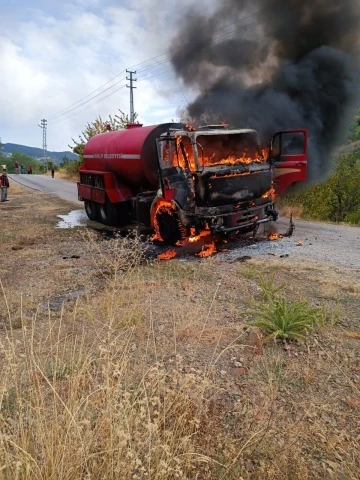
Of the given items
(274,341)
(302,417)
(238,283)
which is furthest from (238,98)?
(302,417)

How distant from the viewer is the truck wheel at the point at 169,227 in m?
7.93

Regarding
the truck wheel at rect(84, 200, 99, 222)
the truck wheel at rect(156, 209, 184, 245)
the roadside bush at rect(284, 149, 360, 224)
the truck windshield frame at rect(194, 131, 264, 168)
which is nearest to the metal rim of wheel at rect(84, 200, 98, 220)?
the truck wheel at rect(84, 200, 99, 222)

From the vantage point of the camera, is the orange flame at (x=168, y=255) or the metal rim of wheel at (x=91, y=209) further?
the metal rim of wheel at (x=91, y=209)

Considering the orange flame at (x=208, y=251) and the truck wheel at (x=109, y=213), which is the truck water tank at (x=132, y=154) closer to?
the truck wheel at (x=109, y=213)

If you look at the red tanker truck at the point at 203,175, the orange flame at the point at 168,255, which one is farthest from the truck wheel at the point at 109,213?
the orange flame at the point at 168,255

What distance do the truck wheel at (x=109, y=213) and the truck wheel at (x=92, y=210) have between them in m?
0.65

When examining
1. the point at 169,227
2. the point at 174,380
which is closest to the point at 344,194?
the point at 169,227

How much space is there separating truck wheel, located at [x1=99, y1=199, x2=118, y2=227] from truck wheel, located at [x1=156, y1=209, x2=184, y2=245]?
3091 millimetres

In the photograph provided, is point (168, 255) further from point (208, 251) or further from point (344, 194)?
point (344, 194)

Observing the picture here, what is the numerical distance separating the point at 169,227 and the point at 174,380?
19.4ft

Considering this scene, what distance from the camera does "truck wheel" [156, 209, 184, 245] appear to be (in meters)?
7.93

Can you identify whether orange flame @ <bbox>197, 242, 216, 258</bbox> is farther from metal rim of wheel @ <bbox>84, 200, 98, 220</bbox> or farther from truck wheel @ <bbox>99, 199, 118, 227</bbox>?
metal rim of wheel @ <bbox>84, 200, 98, 220</bbox>

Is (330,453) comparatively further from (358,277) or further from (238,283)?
(358,277)

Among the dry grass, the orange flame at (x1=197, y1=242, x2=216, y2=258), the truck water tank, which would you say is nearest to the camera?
the dry grass
